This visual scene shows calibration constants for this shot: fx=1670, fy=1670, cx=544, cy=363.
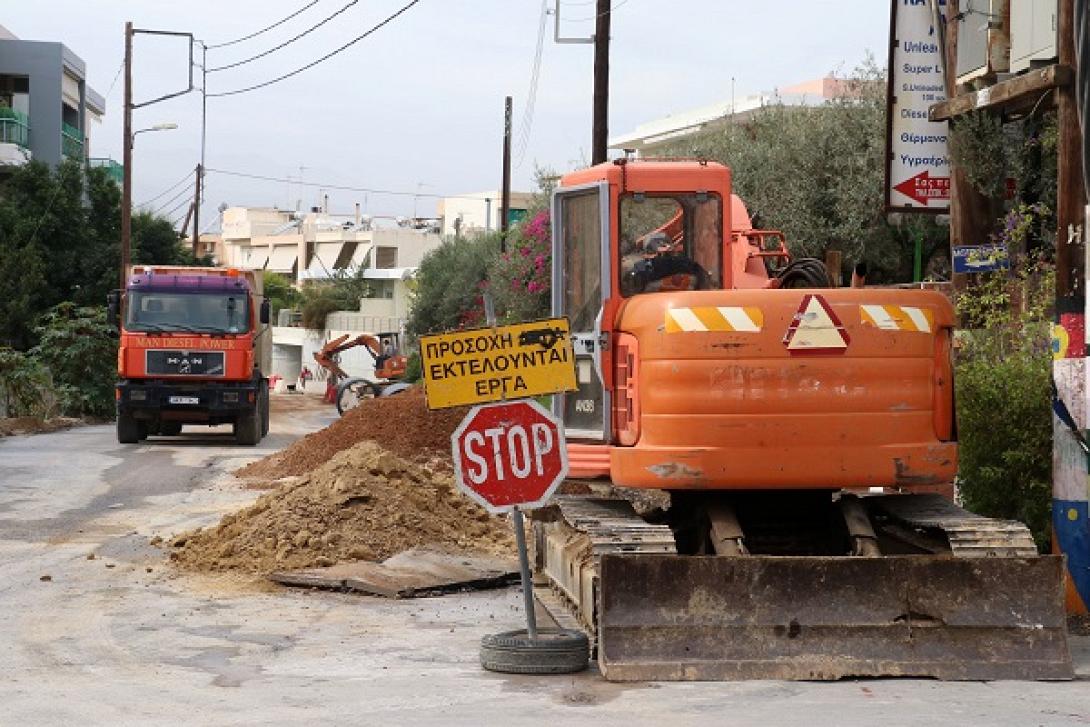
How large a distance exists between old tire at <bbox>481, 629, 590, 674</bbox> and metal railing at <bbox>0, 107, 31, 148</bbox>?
50.1m

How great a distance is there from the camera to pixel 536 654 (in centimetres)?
958

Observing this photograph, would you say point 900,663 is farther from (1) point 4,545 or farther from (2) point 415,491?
(1) point 4,545

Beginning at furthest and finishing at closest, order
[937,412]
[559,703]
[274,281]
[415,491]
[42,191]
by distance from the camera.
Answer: [274,281] < [42,191] < [415,491] < [937,412] < [559,703]

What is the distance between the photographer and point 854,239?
29.1m

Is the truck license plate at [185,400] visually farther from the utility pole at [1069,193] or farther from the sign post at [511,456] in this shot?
the sign post at [511,456]

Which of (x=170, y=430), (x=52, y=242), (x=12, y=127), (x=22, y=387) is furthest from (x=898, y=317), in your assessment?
(x=12, y=127)

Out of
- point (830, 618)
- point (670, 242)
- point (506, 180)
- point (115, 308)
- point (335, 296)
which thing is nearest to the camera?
point (830, 618)

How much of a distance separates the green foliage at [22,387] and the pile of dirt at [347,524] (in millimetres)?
26208

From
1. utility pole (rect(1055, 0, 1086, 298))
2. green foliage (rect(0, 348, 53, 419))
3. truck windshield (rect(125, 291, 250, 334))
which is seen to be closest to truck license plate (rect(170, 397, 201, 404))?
truck windshield (rect(125, 291, 250, 334))

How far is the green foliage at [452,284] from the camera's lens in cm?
6303

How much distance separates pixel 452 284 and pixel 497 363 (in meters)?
55.1

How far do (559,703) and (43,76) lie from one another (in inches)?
2173

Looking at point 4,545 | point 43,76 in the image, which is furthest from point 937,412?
point 43,76

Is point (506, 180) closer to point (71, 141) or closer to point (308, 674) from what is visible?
point (71, 141)
